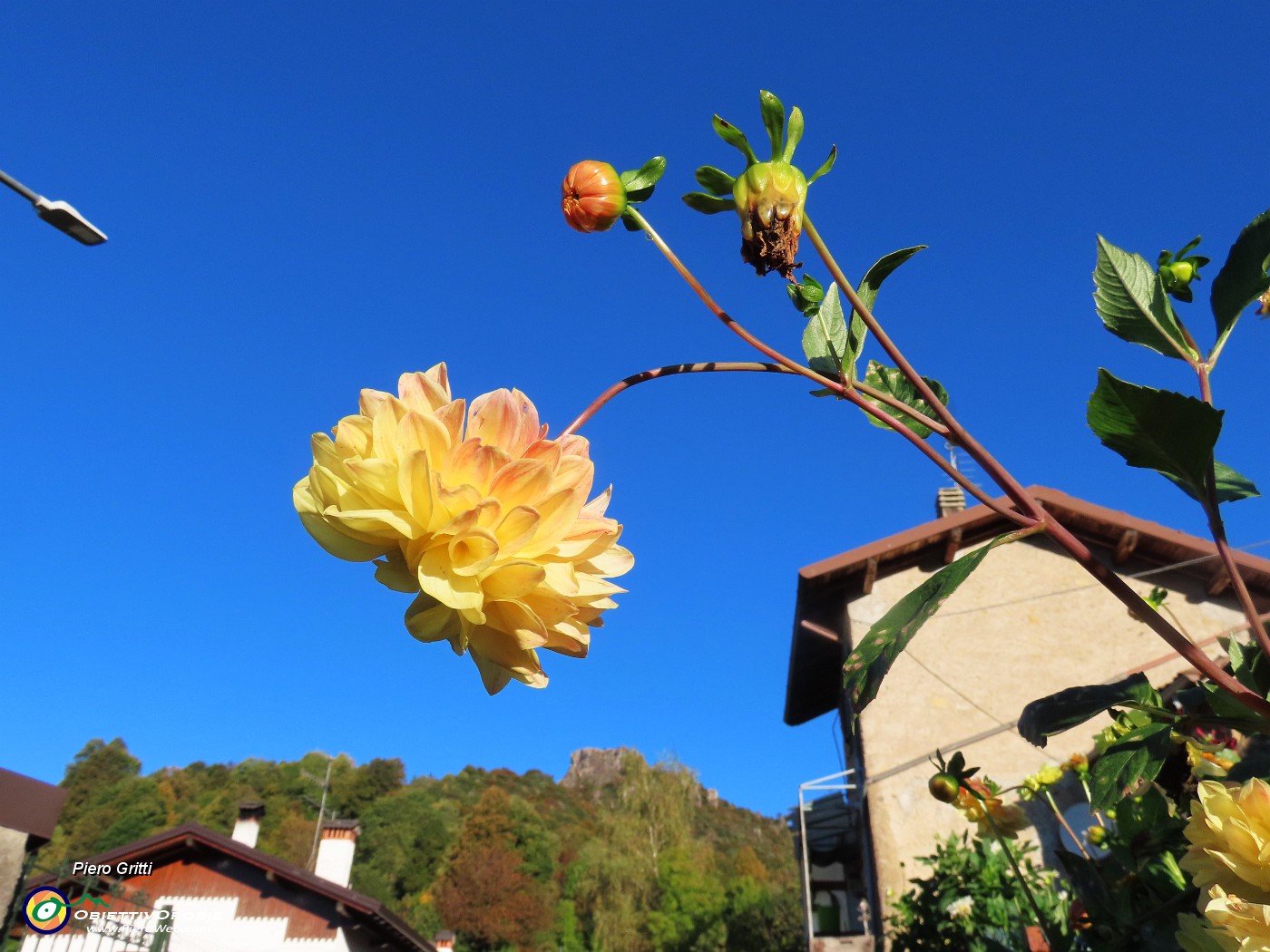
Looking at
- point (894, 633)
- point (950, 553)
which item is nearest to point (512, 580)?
point (894, 633)

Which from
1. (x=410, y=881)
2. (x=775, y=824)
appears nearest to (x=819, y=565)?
(x=410, y=881)

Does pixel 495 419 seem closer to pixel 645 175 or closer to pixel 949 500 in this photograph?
pixel 645 175

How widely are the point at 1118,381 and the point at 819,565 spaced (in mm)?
8436

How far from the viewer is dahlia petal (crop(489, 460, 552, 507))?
2.57ft

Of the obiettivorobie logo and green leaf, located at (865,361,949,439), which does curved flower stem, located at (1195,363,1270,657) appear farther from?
the obiettivorobie logo

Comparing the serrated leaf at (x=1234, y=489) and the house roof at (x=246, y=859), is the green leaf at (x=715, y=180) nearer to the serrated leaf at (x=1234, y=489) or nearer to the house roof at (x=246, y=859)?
the serrated leaf at (x=1234, y=489)

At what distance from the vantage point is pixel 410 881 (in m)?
40.3

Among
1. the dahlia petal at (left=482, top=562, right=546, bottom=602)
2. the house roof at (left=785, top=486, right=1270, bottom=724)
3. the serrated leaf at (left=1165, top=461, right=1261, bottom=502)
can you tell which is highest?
the house roof at (left=785, top=486, right=1270, bottom=724)

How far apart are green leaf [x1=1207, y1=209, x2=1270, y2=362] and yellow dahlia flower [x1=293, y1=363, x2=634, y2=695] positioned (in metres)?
0.79

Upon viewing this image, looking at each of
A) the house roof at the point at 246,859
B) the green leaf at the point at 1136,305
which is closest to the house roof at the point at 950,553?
the house roof at the point at 246,859

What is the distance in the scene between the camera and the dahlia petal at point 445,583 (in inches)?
28.8

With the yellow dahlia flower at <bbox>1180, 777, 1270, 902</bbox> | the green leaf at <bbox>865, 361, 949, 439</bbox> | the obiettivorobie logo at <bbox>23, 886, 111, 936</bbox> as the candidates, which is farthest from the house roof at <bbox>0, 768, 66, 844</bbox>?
the yellow dahlia flower at <bbox>1180, 777, 1270, 902</bbox>

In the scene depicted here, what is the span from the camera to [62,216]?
483 centimetres

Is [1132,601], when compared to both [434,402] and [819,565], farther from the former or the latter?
[819,565]
